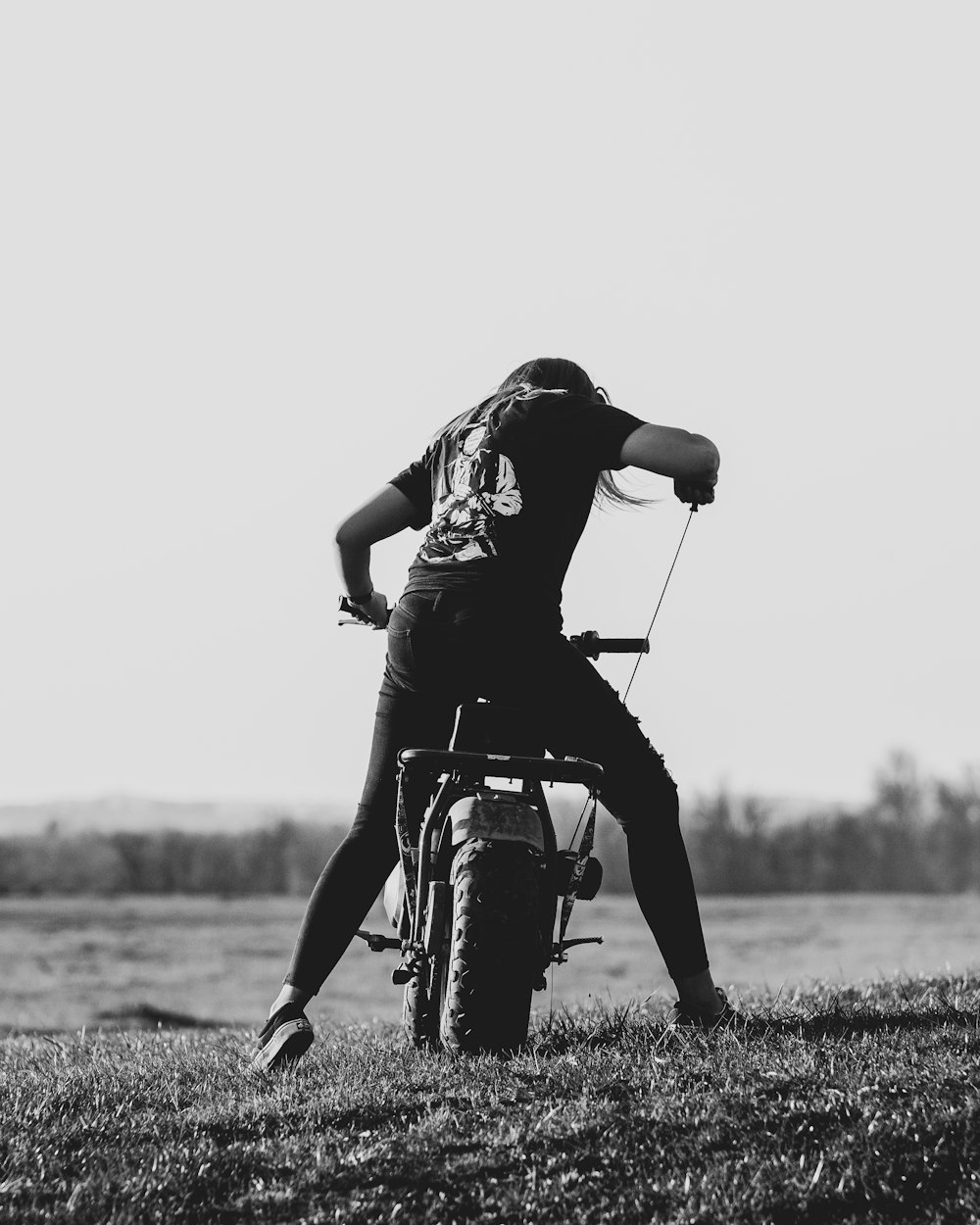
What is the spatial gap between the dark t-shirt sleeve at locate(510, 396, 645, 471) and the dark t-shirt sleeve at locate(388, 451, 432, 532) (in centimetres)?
71

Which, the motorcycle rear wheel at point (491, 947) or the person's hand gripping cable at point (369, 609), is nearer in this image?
the motorcycle rear wheel at point (491, 947)

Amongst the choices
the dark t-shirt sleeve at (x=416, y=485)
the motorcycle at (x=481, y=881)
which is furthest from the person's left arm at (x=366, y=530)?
the motorcycle at (x=481, y=881)

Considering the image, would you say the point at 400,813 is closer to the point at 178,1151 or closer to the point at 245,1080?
the point at 245,1080

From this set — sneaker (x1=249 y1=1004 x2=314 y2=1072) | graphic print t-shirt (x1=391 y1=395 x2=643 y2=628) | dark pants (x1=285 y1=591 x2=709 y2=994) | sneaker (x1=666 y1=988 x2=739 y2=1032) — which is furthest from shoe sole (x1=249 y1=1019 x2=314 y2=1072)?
graphic print t-shirt (x1=391 y1=395 x2=643 y2=628)

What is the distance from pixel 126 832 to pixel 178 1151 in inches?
3059

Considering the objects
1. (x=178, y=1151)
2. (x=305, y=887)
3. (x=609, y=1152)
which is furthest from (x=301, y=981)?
(x=305, y=887)

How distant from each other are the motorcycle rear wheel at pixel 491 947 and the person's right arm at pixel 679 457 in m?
1.38

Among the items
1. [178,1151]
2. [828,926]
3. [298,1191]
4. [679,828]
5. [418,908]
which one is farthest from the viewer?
[828,926]

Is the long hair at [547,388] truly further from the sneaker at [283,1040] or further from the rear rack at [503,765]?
the sneaker at [283,1040]

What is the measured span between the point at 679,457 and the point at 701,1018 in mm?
2211

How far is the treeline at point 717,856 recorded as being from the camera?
253 feet

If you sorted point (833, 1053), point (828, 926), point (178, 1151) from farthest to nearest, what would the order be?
point (828, 926), point (833, 1053), point (178, 1151)

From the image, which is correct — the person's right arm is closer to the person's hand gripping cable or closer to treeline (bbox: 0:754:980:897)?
the person's hand gripping cable

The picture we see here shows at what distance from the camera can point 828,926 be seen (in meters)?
64.8
